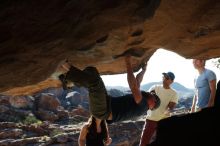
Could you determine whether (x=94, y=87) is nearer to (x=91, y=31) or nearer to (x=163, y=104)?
(x=91, y=31)

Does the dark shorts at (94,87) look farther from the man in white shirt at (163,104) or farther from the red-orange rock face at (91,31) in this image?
the man in white shirt at (163,104)

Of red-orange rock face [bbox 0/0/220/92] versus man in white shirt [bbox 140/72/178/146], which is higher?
red-orange rock face [bbox 0/0/220/92]

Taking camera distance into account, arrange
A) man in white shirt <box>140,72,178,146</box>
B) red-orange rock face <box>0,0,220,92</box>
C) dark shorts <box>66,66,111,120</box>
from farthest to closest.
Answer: man in white shirt <box>140,72,178,146</box>
dark shorts <box>66,66,111,120</box>
red-orange rock face <box>0,0,220,92</box>

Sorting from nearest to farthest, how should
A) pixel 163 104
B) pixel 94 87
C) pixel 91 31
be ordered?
pixel 91 31
pixel 94 87
pixel 163 104

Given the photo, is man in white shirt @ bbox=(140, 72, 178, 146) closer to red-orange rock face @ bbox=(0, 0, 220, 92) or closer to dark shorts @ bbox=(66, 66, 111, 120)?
red-orange rock face @ bbox=(0, 0, 220, 92)

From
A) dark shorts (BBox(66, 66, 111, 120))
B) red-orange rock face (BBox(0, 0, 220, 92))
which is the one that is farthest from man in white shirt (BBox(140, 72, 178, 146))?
dark shorts (BBox(66, 66, 111, 120))

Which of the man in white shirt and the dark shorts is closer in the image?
the dark shorts

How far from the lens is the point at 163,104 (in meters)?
10.0

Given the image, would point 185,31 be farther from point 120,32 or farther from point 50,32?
point 50,32

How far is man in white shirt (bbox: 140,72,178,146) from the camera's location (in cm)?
997

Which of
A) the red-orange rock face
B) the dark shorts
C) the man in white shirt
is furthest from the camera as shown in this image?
the man in white shirt

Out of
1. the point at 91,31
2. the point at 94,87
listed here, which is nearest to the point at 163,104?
the point at 94,87

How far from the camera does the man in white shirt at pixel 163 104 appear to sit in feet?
32.7

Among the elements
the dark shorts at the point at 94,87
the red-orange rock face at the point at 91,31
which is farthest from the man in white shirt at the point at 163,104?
the dark shorts at the point at 94,87
